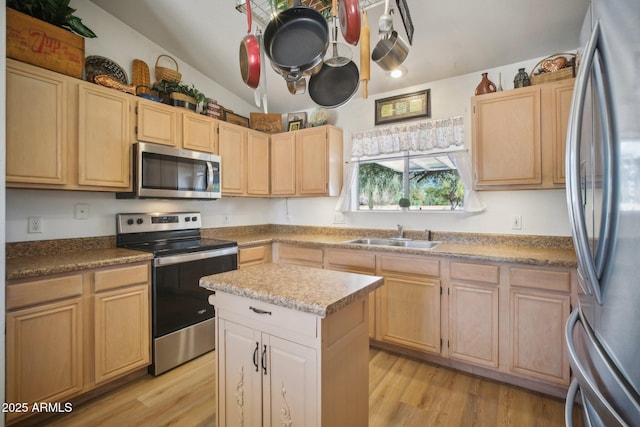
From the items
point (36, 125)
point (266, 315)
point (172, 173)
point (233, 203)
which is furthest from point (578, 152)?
point (233, 203)

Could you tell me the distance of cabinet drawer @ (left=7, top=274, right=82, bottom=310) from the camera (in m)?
1.61

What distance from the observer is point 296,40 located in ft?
4.27

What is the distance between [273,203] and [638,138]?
3.69m

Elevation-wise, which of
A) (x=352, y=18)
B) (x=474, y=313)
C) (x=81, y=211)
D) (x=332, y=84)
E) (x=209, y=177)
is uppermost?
(x=352, y=18)

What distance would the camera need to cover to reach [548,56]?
7.75 ft

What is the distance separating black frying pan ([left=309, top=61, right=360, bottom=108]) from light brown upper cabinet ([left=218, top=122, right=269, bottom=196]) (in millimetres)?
1813

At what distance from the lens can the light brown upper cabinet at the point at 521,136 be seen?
6.89ft

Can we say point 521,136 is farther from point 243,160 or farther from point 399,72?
point 243,160

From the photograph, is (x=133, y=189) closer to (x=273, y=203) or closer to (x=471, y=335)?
(x=273, y=203)

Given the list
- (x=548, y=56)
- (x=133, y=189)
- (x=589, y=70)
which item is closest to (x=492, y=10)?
(x=548, y=56)

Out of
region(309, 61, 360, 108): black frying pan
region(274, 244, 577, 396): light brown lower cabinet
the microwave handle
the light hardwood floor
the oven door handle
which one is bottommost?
the light hardwood floor

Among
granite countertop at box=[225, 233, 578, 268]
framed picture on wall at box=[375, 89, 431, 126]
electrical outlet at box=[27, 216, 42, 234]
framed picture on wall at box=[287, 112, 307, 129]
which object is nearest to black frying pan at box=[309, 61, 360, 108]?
granite countertop at box=[225, 233, 578, 268]

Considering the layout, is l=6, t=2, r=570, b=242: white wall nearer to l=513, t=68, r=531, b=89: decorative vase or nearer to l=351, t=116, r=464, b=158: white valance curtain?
l=351, t=116, r=464, b=158: white valance curtain

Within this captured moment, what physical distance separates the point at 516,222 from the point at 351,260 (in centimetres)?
143
